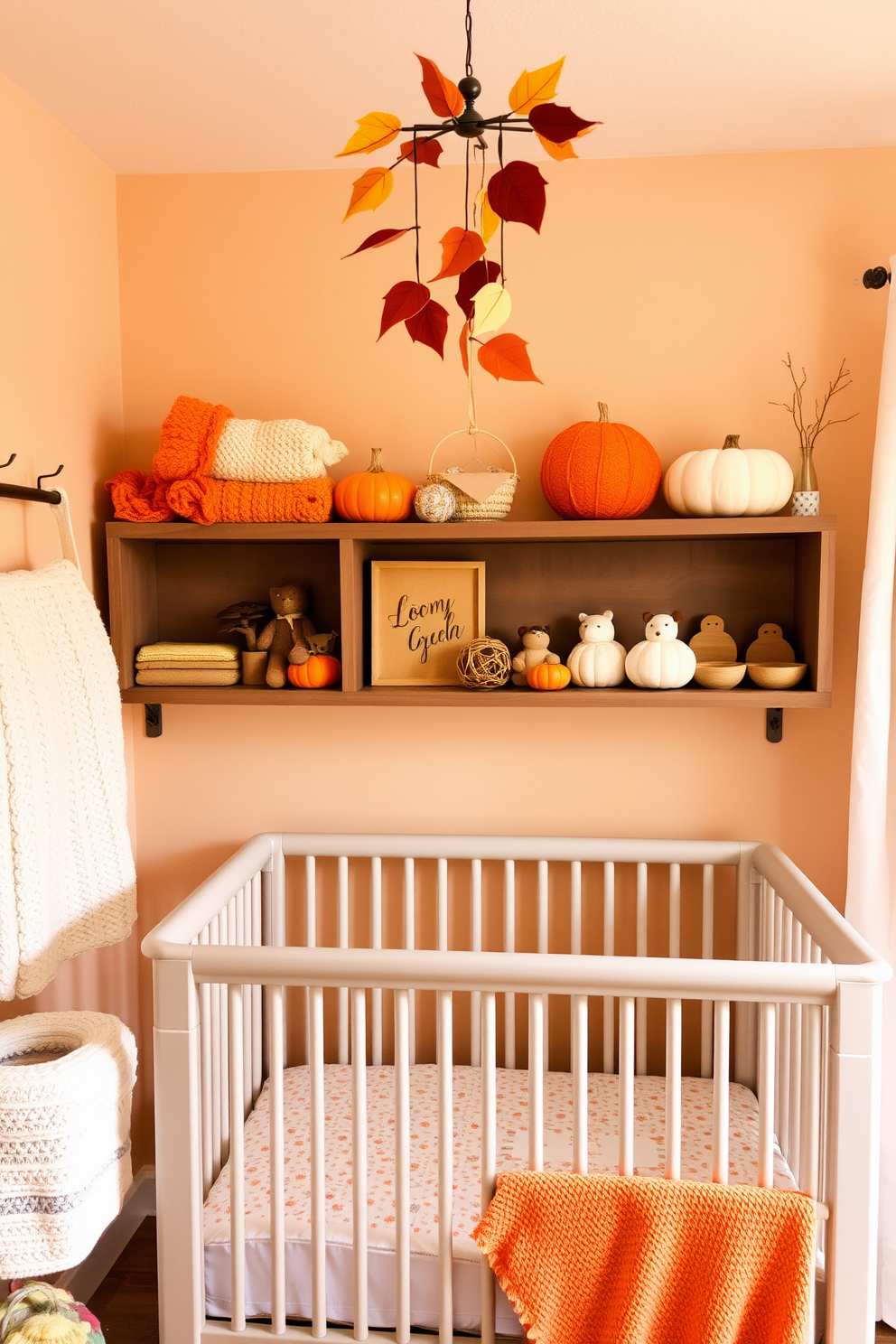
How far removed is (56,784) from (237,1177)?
2.24 feet

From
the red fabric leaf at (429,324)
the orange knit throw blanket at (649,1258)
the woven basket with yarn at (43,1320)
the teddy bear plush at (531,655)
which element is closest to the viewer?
the red fabric leaf at (429,324)

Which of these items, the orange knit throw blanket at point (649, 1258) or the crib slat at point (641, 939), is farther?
the crib slat at point (641, 939)

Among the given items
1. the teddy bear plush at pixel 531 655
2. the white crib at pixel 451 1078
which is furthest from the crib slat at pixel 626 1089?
the teddy bear plush at pixel 531 655

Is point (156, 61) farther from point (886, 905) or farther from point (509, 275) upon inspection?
point (886, 905)

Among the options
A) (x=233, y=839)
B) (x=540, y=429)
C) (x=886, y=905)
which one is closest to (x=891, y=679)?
(x=886, y=905)

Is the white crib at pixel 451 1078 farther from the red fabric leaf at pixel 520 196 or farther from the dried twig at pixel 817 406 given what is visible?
the red fabric leaf at pixel 520 196

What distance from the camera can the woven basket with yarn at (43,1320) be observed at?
1.26 m

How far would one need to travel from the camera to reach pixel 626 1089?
1.47 metres

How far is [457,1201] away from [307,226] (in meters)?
1.93

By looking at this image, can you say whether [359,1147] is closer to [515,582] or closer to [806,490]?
[515,582]

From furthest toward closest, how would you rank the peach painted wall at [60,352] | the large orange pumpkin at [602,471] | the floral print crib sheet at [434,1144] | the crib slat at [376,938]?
the crib slat at [376,938]
the large orange pumpkin at [602,471]
the peach painted wall at [60,352]
the floral print crib sheet at [434,1144]

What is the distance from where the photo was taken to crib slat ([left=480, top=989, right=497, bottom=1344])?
1477 millimetres

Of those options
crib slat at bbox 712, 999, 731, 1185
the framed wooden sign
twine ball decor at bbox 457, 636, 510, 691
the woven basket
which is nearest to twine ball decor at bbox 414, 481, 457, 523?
the woven basket

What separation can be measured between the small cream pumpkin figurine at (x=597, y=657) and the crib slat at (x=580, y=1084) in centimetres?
70
